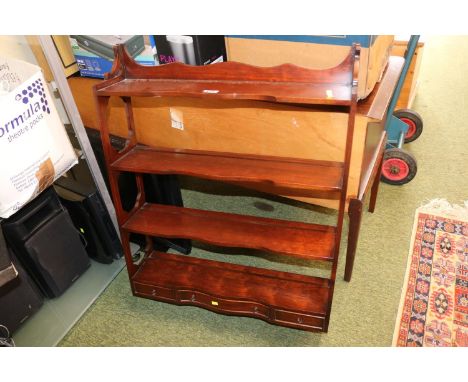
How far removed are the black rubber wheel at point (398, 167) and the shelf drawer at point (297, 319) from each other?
1.12 metres

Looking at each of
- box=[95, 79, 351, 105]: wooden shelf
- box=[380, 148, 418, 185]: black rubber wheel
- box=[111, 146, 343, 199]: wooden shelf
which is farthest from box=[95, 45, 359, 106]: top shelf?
box=[380, 148, 418, 185]: black rubber wheel

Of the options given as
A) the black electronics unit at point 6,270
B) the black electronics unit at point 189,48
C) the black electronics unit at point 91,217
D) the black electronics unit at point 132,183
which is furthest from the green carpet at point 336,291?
the black electronics unit at point 189,48

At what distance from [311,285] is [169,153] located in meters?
0.79

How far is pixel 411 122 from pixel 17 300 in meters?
2.39

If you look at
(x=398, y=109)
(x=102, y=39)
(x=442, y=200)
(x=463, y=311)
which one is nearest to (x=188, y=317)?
(x=463, y=311)

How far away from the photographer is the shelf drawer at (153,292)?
1.69 metres

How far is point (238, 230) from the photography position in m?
1.57

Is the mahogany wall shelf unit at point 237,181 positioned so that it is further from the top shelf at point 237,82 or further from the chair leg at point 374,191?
the chair leg at point 374,191

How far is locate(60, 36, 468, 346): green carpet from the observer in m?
1.62

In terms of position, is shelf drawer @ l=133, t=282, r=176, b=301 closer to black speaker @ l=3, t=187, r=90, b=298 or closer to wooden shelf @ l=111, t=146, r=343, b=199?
black speaker @ l=3, t=187, r=90, b=298

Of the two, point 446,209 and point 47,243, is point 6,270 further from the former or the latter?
point 446,209

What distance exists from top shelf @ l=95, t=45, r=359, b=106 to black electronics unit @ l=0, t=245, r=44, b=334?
82cm
